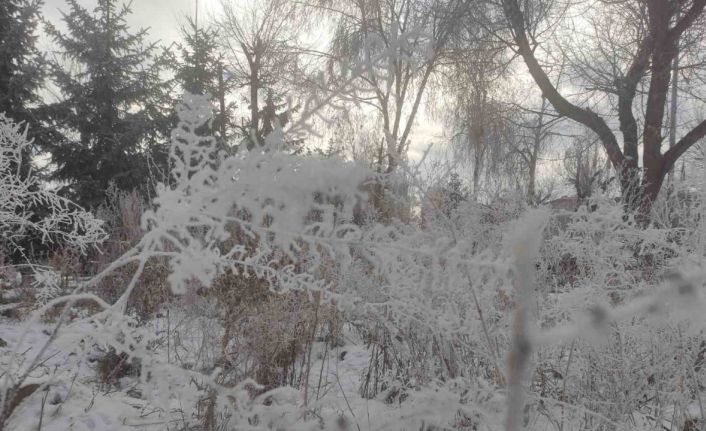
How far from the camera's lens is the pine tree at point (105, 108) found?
35.3ft

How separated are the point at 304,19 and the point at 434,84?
3824 mm

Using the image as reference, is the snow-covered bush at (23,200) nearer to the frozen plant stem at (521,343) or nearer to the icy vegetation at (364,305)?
the icy vegetation at (364,305)

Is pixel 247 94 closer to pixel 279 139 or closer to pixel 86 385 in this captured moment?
pixel 86 385

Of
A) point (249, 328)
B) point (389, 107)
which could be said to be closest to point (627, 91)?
point (389, 107)

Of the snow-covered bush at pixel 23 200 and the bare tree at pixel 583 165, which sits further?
the bare tree at pixel 583 165

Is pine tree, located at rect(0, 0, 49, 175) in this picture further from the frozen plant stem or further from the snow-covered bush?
the frozen plant stem

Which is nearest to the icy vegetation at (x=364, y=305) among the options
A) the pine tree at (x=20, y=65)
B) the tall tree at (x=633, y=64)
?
the tall tree at (x=633, y=64)

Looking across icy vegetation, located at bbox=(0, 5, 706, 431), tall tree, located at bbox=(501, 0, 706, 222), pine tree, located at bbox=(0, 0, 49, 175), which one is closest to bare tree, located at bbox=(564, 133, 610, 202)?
tall tree, located at bbox=(501, 0, 706, 222)

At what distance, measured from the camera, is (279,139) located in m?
0.70

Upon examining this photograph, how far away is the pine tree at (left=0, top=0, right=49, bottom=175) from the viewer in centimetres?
950

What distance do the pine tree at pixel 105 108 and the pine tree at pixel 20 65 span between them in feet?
2.62

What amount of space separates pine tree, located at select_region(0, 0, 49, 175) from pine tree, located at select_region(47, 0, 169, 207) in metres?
0.80

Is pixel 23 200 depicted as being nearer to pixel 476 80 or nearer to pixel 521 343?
pixel 521 343

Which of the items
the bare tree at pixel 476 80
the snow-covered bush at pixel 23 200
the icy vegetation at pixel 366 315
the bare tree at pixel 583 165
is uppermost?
the bare tree at pixel 476 80
